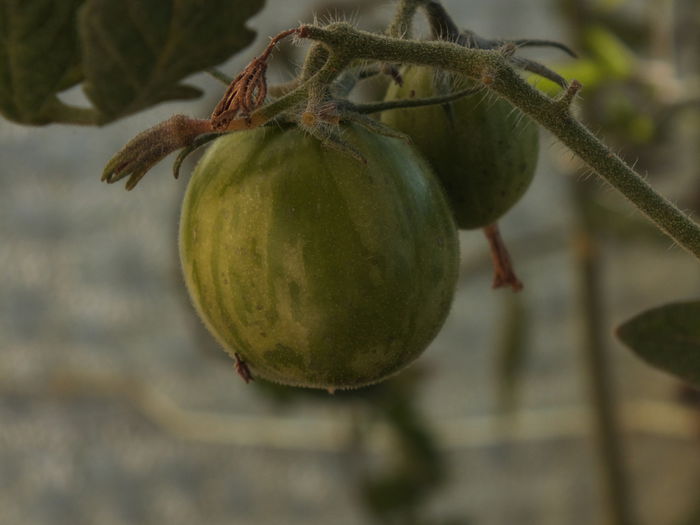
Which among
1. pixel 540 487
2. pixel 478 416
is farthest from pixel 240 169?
pixel 540 487

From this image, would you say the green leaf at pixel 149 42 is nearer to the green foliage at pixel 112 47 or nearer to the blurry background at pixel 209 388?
the green foliage at pixel 112 47

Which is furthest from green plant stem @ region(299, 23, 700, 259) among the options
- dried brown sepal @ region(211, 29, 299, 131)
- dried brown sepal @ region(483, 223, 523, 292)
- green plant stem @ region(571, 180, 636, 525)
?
green plant stem @ region(571, 180, 636, 525)

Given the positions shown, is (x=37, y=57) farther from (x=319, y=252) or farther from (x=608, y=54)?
(x=608, y=54)

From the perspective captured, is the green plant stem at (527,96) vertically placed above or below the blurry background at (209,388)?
above

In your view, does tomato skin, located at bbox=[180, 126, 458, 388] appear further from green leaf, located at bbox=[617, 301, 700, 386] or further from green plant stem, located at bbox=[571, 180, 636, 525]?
green plant stem, located at bbox=[571, 180, 636, 525]

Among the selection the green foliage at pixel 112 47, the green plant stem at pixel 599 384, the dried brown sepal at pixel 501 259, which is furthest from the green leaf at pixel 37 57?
the green plant stem at pixel 599 384
